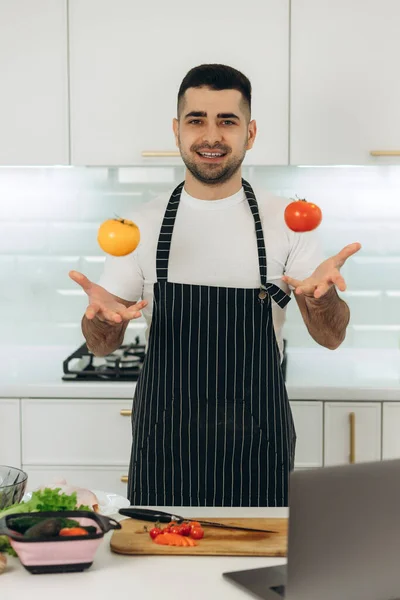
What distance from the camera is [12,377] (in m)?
3.04

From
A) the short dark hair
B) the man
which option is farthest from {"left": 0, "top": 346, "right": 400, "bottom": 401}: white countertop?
the short dark hair

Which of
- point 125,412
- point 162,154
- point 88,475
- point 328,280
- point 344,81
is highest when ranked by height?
point 344,81

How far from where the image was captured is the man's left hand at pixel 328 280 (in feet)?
6.04

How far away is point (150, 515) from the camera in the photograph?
5.13ft

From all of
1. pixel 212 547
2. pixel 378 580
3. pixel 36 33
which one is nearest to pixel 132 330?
pixel 36 33

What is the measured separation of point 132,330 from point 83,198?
543 millimetres

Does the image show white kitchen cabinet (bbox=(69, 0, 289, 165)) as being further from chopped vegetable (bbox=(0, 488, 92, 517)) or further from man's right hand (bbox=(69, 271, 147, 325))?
chopped vegetable (bbox=(0, 488, 92, 517))

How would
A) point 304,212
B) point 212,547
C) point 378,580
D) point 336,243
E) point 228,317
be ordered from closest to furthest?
point 378,580 → point 212,547 → point 304,212 → point 228,317 → point 336,243

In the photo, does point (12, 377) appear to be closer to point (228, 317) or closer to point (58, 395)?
point (58, 395)

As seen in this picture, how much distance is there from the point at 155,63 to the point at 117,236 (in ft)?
4.16

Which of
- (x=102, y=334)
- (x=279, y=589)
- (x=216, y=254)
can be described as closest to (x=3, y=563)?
(x=279, y=589)

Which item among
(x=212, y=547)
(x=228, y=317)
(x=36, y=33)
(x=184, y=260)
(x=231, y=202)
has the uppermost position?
(x=36, y=33)

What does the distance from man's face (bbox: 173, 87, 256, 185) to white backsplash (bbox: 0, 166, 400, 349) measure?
3.55 feet

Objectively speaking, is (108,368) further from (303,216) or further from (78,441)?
(303,216)
